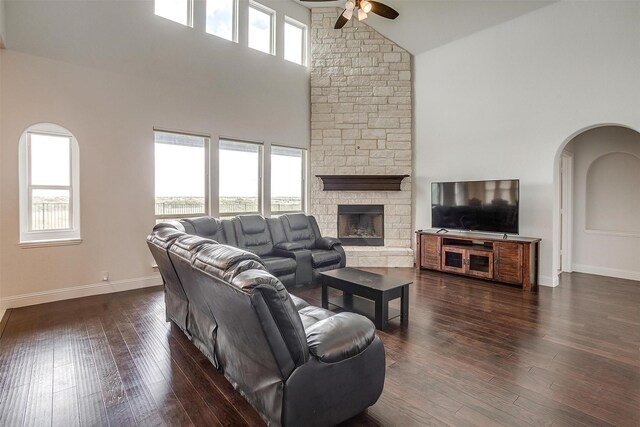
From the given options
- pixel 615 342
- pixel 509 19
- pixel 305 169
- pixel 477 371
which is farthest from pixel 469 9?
pixel 477 371

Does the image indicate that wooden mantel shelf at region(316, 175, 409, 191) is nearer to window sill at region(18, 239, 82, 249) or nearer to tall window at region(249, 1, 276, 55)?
tall window at region(249, 1, 276, 55)

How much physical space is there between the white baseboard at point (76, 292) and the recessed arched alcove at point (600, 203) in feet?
20.3

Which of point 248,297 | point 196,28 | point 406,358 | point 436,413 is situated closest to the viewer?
point 248,297

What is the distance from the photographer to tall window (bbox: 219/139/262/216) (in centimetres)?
578

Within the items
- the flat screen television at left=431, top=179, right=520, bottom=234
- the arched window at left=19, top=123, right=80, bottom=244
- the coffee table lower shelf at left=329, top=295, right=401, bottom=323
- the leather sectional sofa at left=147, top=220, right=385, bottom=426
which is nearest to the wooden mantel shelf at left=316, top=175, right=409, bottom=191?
the flat screen television at left=431, top=179, right=520, bottom=234

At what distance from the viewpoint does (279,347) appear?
1664 mm

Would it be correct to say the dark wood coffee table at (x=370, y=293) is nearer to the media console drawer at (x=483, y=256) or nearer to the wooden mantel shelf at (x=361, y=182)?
the media console drawer at (x=483, y=256)

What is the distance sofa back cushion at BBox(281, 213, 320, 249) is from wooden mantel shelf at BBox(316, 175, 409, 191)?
116 centimetres

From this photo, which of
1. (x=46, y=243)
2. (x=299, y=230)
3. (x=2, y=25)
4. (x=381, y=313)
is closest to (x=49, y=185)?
(x=46, y=243)

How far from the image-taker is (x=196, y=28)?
5.24 m

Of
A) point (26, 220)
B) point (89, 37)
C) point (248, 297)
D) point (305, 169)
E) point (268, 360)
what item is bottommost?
point (268, 360)

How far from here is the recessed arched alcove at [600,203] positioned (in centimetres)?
530

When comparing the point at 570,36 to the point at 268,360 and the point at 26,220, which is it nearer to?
the point at 268,360

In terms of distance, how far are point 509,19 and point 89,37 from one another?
6.22 meters
